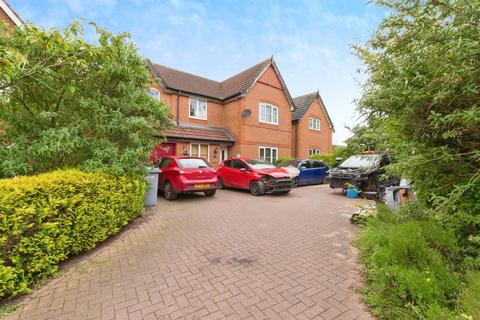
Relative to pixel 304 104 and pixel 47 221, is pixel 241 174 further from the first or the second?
pixel 304 104

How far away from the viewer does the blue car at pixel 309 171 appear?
40.9 feet

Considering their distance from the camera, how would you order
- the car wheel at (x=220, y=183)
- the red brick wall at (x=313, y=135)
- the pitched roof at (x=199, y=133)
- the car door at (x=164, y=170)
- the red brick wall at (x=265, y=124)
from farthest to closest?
the red brick wall at (x=313, y=135) → the red brick wall at (x=265, y=124) → the pitched roof at (x=199, y=133) → the car wheel at (x=220, y=183) → the car door at (x=164, y=170)

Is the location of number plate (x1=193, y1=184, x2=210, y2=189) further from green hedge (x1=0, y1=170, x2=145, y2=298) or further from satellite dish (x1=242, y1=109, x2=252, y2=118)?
satellite dish (x1=242, y1=109, x2=252, y2=118)

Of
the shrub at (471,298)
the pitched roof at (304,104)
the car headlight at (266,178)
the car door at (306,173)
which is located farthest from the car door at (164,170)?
the pitched roof at (304,104)

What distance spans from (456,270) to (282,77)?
58.5 ft

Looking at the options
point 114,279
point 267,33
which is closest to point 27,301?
point 114,279

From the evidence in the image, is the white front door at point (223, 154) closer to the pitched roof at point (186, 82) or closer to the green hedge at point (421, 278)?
the pitched roof at point (186, 82)

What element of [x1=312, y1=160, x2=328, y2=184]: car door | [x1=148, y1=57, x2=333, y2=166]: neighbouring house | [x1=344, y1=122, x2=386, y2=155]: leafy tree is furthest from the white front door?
[x1=344, y1=122, x2=386, y2=155]: leafy tree

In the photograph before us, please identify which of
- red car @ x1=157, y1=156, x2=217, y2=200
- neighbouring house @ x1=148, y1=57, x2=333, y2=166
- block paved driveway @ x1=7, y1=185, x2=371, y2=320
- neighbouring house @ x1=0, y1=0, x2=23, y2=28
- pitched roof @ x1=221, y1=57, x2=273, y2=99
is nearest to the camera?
block paved driveway @ x1=7, y1=185, x2=371, y2=320

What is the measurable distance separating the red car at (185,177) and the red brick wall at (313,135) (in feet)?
46.6

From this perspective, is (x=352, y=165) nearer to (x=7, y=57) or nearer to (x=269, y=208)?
(x=269, y=208)

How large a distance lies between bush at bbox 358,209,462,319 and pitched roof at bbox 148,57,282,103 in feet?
47.2

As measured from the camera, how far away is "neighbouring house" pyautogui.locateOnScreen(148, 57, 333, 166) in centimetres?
1450

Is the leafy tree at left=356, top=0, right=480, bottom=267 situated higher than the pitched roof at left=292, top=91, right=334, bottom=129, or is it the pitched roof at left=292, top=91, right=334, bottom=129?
the pitched roof at left=292, top=91, right=334, bottom=129
